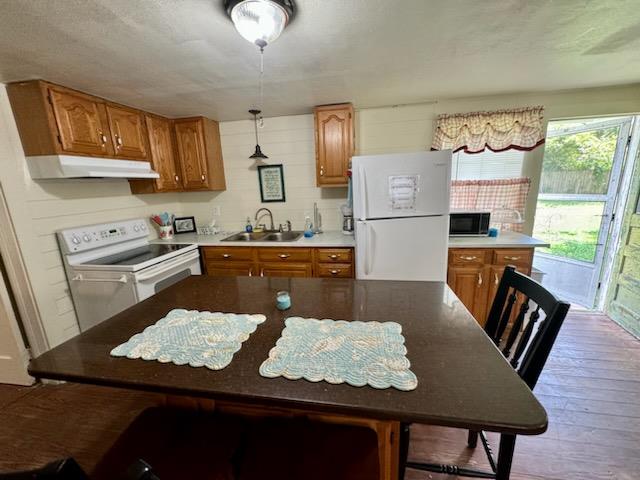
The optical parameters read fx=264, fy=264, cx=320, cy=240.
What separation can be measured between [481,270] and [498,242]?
11.4 inches

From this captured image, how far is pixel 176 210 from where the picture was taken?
134 inches

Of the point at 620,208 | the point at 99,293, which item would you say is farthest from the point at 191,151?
the point at 620,208

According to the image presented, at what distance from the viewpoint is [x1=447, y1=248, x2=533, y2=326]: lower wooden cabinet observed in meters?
2.35

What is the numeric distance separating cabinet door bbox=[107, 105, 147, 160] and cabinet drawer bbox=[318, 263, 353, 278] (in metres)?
2.07

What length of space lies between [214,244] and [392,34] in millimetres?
2341

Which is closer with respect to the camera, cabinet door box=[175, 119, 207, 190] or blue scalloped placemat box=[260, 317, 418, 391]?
blue scalloped placemat box=[260, 317, 418, 391]

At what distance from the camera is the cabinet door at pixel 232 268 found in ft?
9.18

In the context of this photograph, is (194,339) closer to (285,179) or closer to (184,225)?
(285,179)

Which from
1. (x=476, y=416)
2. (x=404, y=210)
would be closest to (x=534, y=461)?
(x=476, y=416)

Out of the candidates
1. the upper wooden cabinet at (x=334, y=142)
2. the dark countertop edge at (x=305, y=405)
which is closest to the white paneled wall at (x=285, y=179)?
the upper wooden cabinet at (x=334, y=142)

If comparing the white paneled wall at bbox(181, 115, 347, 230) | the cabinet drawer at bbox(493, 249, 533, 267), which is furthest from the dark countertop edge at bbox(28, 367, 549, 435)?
the white paneled wall at bbox(181, 115, 347, 230)

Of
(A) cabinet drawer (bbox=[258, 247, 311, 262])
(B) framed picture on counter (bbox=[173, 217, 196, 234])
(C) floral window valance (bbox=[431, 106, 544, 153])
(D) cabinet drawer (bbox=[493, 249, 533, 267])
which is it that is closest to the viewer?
(D) cabinet drawer (bbox=[493, 249, 533, 267])

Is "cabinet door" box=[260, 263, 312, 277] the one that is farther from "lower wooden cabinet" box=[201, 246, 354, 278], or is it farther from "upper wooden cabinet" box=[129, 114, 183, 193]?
"upper wooden cabinet" box=[129, 114, 183, 193]

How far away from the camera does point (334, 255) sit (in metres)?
2.60
